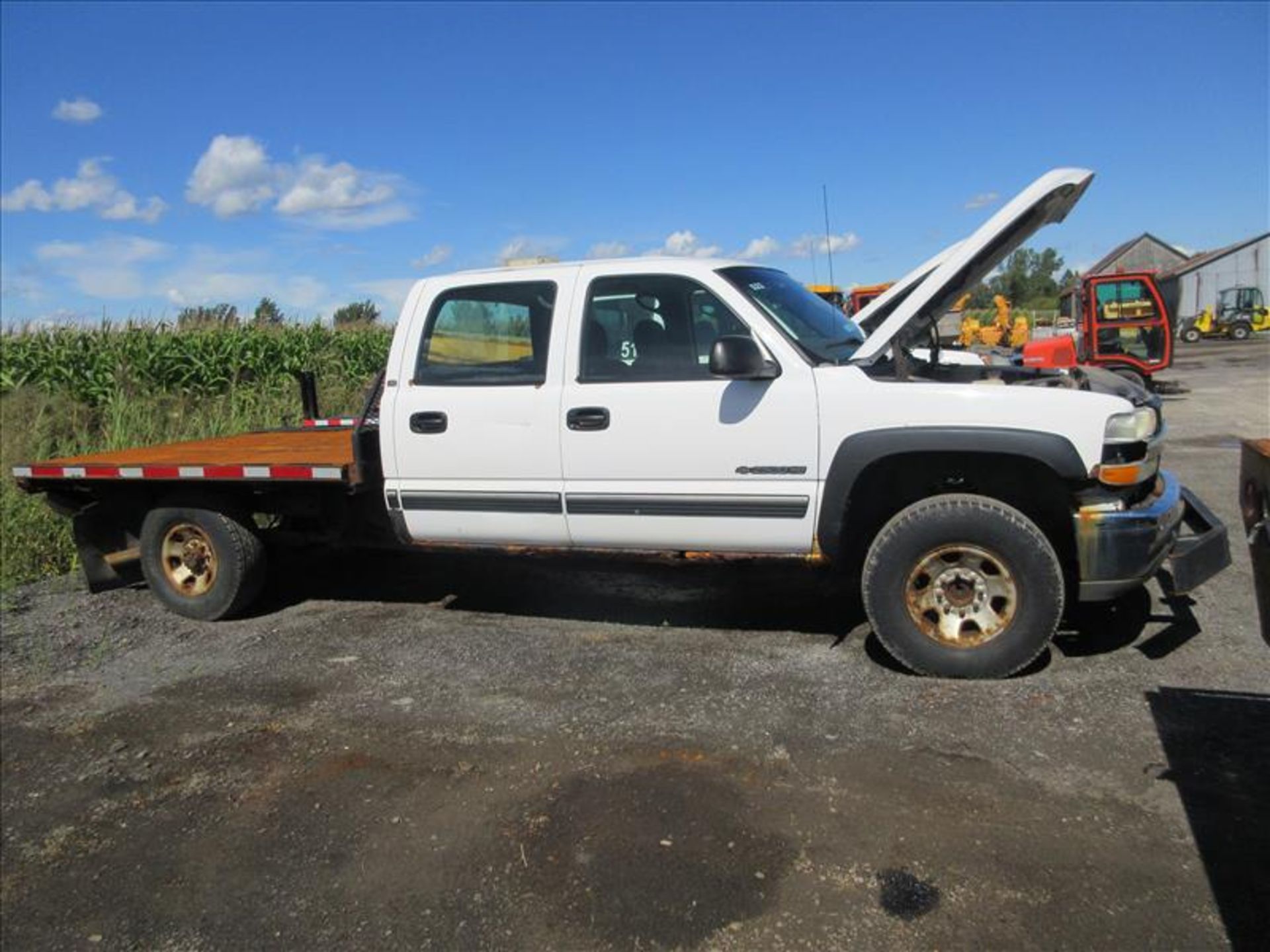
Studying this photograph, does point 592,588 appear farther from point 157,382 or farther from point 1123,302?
point 1123,302

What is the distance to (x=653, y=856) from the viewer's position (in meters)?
3.14

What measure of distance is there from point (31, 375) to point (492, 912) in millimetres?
14606

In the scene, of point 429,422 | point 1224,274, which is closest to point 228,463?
point 429,422

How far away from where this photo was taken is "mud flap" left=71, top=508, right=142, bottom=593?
6.34m

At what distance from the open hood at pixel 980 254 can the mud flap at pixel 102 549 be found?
5040 millimetres

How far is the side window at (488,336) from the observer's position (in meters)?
5.04

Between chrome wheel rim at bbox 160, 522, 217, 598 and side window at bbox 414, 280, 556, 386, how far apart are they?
205cm

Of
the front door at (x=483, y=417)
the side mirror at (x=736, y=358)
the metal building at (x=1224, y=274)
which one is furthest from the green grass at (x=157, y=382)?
the metal building at (x=1224, y=274)

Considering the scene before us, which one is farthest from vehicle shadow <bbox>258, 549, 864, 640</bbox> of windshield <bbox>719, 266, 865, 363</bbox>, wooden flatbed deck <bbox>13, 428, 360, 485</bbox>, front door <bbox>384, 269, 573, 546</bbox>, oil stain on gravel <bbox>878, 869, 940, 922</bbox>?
oil stain on gravel <bbox>878, 869, 940, 922</bbox>

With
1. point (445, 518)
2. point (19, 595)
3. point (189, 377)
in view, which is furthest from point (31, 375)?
point (445, 518)

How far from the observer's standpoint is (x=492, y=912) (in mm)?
2928

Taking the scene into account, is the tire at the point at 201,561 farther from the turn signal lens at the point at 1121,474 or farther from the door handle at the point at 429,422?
the turn signal lens at the point at 1121,474

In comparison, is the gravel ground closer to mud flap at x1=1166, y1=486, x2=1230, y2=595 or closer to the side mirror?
mud flap at x1=1166, y1=486, x2=1230, y2=595

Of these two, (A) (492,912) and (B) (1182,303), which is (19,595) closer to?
(A) (492,912)
